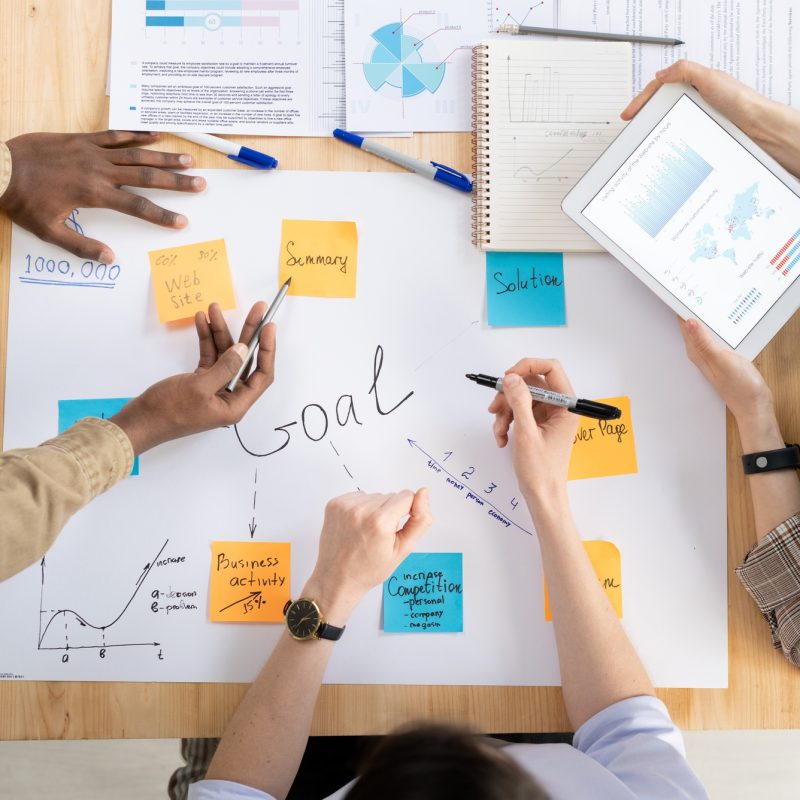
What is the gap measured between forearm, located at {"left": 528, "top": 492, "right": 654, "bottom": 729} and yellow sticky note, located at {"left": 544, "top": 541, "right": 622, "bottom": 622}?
0.18 feet

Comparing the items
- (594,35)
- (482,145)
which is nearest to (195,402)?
(482,145)

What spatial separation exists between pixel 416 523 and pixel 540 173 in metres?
0.50

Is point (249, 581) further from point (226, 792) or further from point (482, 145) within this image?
point (482, 145)

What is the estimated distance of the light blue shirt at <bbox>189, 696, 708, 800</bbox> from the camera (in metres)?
0.68

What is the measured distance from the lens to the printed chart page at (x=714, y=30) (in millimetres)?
969

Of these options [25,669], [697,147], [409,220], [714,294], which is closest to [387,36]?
[409,220]

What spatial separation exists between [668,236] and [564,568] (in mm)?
438

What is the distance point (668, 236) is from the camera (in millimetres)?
890

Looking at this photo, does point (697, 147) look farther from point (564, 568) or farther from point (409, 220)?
point (564, 568)

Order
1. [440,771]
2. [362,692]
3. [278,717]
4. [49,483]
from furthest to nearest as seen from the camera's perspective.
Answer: [362,692] < [278,717] < [49,483] < [440,771]

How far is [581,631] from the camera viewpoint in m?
0.86

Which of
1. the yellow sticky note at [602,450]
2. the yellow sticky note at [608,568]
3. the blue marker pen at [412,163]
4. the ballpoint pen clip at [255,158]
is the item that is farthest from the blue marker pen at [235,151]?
the yellow sticky note at [608,568]

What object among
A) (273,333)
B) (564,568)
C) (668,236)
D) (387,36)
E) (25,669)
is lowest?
(25,669)

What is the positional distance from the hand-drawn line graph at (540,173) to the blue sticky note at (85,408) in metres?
0.61
